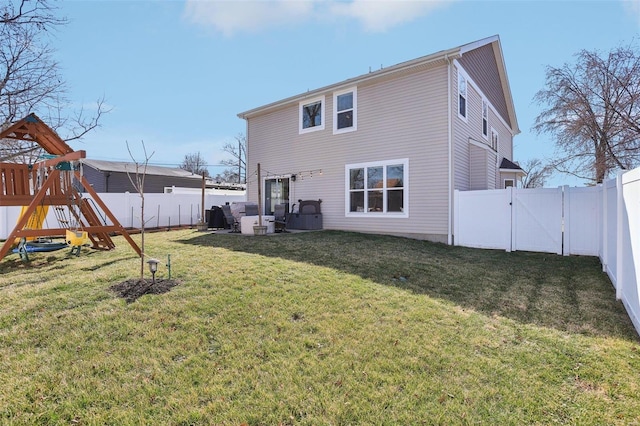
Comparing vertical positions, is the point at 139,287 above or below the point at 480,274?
above

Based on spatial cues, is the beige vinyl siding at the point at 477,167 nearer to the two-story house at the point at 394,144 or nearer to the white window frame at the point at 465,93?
the two-story house at the point at 394,144

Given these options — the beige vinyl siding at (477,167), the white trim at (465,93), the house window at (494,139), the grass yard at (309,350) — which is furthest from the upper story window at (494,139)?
the grass yard at (309,350)

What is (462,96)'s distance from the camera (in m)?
10.1

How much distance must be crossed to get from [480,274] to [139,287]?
568cm

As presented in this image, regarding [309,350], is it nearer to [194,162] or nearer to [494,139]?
[494,139]

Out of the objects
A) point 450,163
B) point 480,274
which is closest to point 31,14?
point 450,163

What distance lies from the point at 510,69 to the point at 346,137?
359 inches

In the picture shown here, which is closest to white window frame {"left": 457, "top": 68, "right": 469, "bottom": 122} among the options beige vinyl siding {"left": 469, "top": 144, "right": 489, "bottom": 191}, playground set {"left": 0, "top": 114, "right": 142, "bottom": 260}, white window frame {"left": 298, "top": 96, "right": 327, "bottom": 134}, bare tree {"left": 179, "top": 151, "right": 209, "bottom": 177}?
beige vinyl siding {"left": 469, "top": 144, "right": 489, "bottom": 191}

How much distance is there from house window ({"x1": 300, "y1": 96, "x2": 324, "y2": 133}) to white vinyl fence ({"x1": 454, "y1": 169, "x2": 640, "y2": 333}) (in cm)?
541

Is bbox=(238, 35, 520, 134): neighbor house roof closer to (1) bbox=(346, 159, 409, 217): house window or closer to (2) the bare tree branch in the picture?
(1) bbox=(346, 159, 409, 217): house window

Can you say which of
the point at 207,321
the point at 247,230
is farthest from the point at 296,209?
the point at 207,321

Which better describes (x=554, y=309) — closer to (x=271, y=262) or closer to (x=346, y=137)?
(x=271, y=262)

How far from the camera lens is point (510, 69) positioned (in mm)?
14570

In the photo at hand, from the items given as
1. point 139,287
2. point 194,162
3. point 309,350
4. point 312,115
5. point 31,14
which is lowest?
point 309,350
